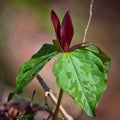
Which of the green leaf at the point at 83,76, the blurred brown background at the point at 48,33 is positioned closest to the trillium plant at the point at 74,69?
the green leaf at the point at 83,76

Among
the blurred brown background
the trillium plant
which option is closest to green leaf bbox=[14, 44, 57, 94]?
the trillium plant

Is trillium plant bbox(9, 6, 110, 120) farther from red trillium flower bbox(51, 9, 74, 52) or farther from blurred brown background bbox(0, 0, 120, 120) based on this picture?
blurred brown background bbox(0, 0, 120, 120)

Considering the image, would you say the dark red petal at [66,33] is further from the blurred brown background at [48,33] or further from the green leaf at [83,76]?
the blurred brown background at [48,33]

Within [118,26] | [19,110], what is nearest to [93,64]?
[19,110]

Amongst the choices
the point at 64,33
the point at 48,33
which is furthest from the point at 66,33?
the point at 48,33

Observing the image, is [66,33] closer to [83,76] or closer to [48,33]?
[83,76]

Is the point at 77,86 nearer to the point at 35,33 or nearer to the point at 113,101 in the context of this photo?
the point at 113,101
